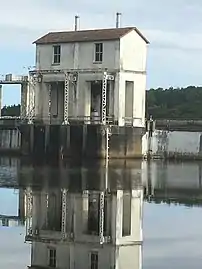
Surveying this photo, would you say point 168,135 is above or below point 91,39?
below

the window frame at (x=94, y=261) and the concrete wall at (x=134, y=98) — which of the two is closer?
the window frame at (x=94, y=261)

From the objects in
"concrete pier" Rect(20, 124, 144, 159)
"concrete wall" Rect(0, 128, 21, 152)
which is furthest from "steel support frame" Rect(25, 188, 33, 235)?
"concrete wall" Rect(0, 128, 21, 152)

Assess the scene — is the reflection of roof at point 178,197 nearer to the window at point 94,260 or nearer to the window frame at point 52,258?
the window frame at point 52,258

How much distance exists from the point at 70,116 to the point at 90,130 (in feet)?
9.28

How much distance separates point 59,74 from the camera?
53.3 metres

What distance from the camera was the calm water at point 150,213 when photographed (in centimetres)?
Result: 1295

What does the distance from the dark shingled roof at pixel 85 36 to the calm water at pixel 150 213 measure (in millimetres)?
16565

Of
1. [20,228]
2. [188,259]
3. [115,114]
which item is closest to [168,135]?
[115,114]

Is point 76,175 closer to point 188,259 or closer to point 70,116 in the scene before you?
point 70,116

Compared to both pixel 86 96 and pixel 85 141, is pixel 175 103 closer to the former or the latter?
pixel 86 96

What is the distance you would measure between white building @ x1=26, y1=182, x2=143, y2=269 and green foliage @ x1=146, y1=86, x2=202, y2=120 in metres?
64.4

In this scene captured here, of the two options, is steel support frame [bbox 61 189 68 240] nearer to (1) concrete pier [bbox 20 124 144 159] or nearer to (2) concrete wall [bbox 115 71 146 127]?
(1) concrete pier [bbox 20 124 144 159]

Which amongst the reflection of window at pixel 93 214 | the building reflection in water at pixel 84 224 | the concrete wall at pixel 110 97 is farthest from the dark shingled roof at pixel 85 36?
the reflection of window at pixel 93 214

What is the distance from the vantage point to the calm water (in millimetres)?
12946
